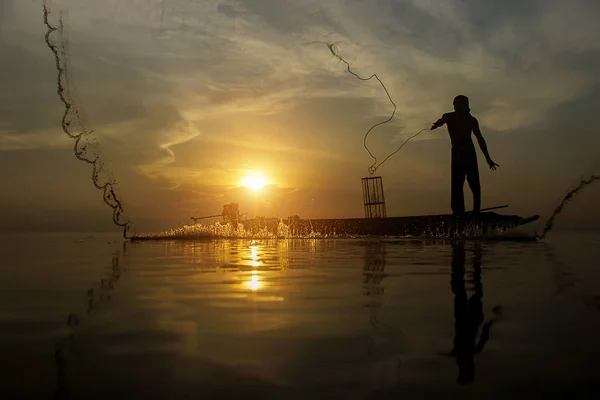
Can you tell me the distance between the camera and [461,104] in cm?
2602

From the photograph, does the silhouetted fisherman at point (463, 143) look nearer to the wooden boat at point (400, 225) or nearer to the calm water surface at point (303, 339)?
the wooden boat at point (400, 225)

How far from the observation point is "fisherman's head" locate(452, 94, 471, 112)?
26.0 metres

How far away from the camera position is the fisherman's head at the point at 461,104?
2598cm

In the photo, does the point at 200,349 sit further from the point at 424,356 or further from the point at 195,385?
the point at 424,356

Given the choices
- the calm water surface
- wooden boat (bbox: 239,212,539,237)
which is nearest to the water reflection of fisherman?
the calm water surface

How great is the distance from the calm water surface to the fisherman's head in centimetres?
1770

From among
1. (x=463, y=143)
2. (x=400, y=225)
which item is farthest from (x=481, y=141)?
(x=400, y=225)

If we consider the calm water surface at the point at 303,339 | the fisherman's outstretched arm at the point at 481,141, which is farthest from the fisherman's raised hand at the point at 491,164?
the calm water surface at the point at 303,339

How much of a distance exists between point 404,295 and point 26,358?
525cm

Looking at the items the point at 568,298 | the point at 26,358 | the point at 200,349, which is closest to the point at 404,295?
the point at 568,298

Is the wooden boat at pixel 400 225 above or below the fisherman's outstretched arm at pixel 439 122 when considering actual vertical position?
below

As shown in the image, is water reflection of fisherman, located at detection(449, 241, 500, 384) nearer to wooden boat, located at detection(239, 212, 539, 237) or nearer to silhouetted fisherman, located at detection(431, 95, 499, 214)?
silhouetted fisherman, located at detection(431, 95, 499, 214)

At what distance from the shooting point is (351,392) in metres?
3.46

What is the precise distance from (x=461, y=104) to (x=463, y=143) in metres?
1.98
